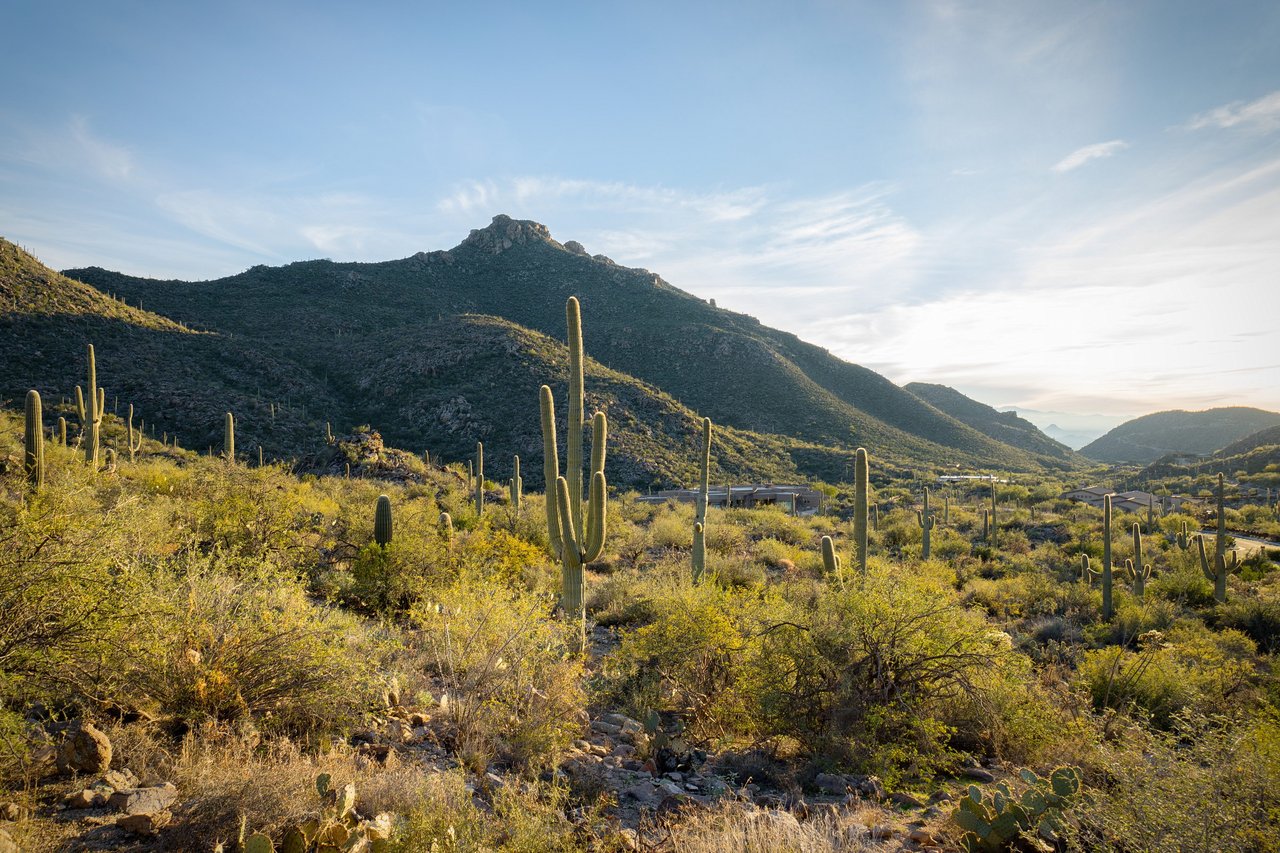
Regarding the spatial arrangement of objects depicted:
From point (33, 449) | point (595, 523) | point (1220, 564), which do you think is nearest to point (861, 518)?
point (595, 523)

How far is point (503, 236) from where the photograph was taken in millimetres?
78562

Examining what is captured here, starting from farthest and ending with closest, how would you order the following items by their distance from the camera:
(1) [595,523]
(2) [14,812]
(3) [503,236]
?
(3) [503,236] → (1) [595,523] → (2) [14,812]

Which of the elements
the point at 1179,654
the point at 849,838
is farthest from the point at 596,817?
the point at 1179,654


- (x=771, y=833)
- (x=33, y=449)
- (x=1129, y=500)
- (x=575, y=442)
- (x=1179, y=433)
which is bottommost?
(x=1129, y=500)

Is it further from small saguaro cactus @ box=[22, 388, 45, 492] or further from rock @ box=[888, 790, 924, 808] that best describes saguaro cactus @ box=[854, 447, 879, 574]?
small saguaro cactus @ box=[22, 388, 45, 492]

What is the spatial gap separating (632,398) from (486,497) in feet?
60.8

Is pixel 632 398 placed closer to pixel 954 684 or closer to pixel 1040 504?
pixel 1040 504

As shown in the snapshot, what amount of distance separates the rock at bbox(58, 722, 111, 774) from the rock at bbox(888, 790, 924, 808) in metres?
6.30

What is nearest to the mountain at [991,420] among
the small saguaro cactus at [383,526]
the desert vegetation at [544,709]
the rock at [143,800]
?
the desert vegetation at [544,709]

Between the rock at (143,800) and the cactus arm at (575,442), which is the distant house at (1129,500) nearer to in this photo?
the cactus arm at (575,442)

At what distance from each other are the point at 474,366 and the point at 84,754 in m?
41.3

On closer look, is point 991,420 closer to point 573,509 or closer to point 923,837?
point 573,509

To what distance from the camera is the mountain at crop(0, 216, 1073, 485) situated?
Result: 111 feet

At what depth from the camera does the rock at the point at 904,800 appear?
5349 millimetres
